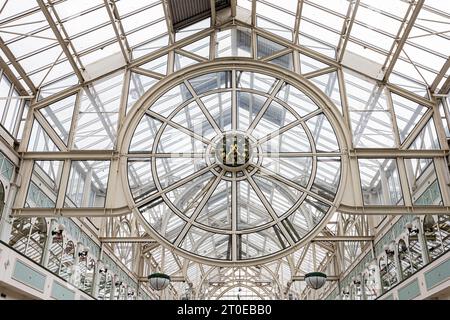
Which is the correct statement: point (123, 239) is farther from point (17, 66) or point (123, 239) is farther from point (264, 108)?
point (264, 108)

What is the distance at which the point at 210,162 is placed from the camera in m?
21.2

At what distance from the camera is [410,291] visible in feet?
76.2

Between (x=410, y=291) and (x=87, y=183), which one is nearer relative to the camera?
(x=87, y=183)

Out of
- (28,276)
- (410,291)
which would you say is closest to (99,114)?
(28,276)

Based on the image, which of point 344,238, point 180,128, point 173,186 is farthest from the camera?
point 344,238

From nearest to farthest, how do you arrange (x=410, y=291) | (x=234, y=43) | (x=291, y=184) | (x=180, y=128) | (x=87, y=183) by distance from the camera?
(x=291, y=184) < (x=180, y=128) < (x=87, y=183) < (x=410, y=291) < (x=234, y=43)

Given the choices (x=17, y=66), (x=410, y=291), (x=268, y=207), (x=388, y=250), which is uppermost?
(x=17, y=66)

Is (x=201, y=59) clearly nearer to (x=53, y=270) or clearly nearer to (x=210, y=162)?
(x=210, y=162)

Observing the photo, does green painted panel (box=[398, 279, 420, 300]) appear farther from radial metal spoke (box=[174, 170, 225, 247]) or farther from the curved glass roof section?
radial metal spoke (box=[174, 170, 225, 247])

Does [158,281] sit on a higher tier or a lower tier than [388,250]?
lower

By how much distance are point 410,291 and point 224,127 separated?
42.9 feet
